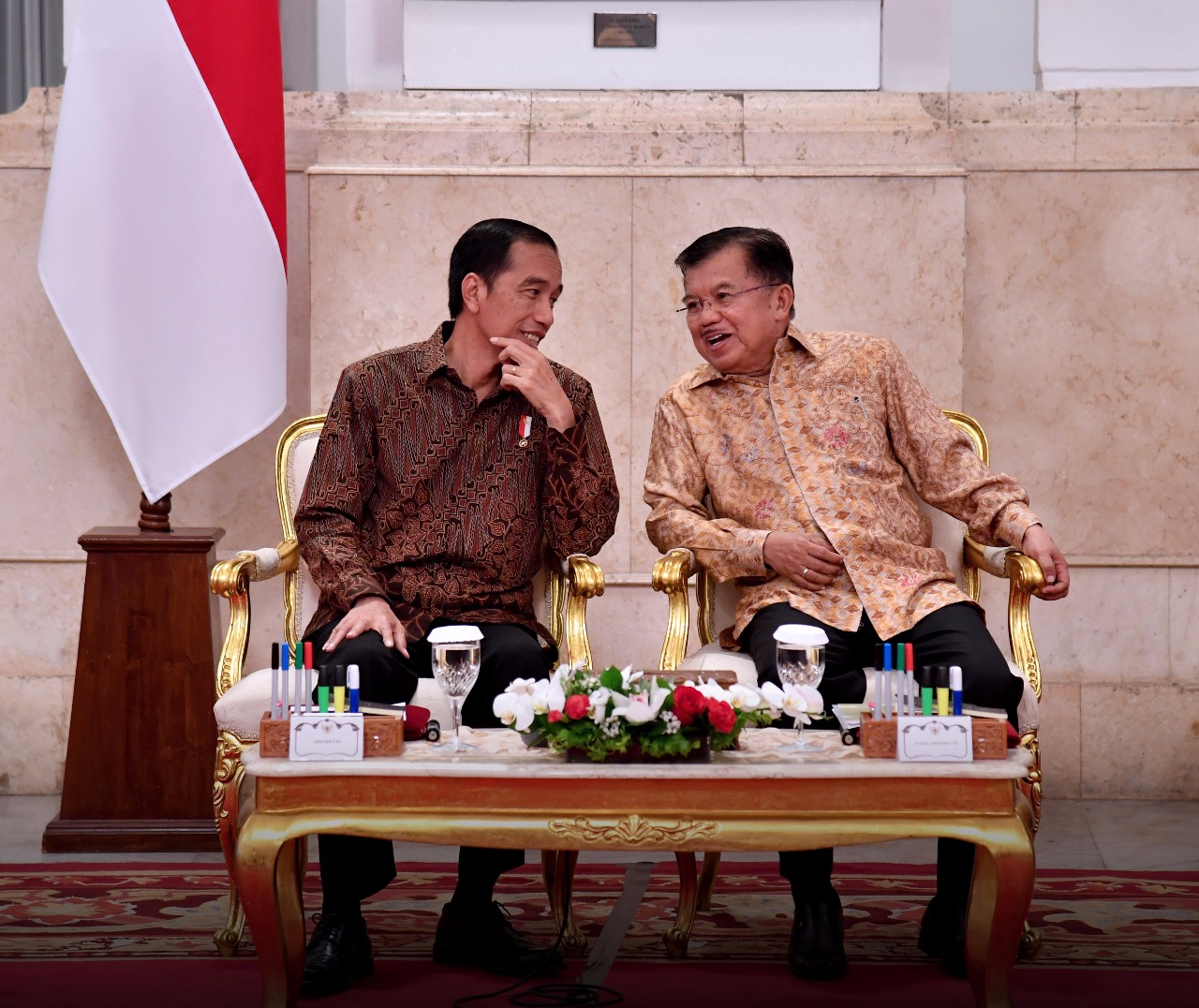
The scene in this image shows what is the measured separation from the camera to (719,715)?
7.43 feet

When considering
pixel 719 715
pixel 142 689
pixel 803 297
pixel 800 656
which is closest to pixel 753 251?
pixel 803 297

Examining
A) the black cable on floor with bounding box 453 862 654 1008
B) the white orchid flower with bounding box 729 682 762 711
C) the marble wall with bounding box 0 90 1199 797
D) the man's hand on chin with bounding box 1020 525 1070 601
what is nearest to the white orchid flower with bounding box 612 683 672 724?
the white orchid flower with bounding box 729 682 762 711

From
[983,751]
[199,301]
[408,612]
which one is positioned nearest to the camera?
[983,751]

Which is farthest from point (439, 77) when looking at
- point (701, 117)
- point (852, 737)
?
point (852, 737)

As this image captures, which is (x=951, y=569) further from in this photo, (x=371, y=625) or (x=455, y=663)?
(x=455, y=663)

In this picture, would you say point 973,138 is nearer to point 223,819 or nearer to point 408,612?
point 408,612

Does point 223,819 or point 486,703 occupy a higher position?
point 486,703

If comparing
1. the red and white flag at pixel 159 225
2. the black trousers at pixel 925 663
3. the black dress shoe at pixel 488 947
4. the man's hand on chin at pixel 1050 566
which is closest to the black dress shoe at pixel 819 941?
the black trousers at pixel 925 663

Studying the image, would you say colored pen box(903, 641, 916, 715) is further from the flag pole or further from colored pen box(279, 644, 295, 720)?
the flag pole

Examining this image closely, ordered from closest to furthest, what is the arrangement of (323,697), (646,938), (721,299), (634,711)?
(634,711) → (323,697) → (646,938) → (721,299)

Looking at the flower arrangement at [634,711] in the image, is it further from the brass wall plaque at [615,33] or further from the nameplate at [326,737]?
the brass wall plaque at [615,33]

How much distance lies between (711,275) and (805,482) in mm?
502

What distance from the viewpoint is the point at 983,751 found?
2301 millimetres

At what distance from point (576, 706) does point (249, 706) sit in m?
0.95
